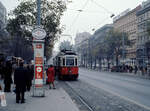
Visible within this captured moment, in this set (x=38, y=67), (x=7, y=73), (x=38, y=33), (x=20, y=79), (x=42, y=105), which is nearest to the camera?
(x=42, y=105)

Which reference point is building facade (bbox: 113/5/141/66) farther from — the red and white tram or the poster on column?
A: the poster on column

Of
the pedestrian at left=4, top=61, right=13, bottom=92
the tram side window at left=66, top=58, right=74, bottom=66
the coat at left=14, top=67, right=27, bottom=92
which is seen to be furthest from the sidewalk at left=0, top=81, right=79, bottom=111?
the tram side window at left=66, top=58, right=74, bottom=66

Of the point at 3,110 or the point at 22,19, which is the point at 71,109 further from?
the point at 22,19

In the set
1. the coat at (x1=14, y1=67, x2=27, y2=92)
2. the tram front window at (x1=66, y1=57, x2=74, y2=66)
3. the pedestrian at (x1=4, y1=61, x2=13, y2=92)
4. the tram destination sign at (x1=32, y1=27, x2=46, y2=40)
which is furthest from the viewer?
the tram front window at (x1=66, y1=57, x2=74, y2=66)

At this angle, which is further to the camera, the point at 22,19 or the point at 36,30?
the point at 22,19

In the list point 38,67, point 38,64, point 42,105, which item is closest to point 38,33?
point 38,64

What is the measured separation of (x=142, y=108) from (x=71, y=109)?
293 centimetres

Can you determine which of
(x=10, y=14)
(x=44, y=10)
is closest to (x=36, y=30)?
(x=44, y=10)

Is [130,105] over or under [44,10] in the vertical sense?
under

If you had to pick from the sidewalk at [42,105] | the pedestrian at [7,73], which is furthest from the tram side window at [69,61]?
the sidewalk at [42,105]

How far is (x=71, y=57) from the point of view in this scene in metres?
27.2

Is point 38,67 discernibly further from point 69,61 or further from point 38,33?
point 69,61

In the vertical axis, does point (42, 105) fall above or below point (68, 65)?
below

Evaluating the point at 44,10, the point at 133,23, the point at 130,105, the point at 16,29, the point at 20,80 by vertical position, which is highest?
the point at 133,23
